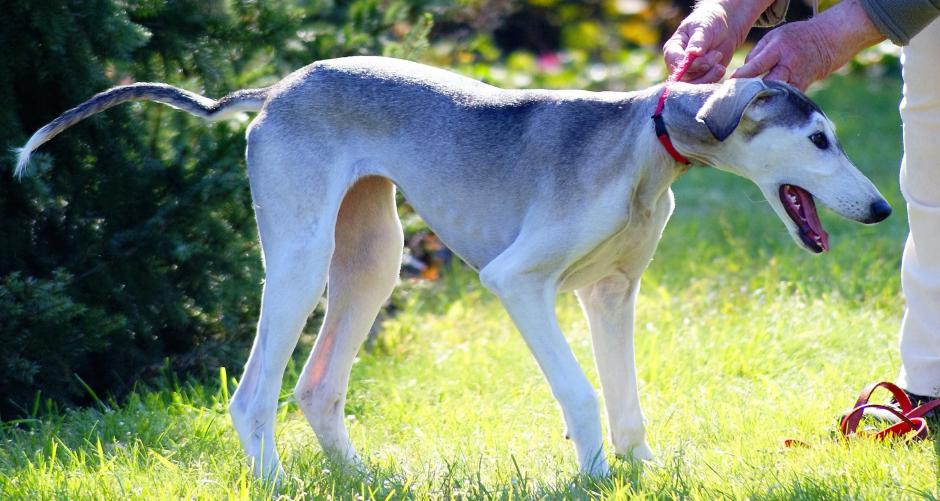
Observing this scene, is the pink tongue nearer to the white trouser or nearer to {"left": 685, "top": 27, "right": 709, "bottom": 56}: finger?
{"left": 685, "top": 27, "right": 709, "bottom": 56}: finger

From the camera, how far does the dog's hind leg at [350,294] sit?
168 inches

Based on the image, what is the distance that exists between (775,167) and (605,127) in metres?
0.56

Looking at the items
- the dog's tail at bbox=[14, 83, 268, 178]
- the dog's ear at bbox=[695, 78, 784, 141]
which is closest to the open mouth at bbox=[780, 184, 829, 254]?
the dog's ear at bbox=[695, 78, 784, 141]

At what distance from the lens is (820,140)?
345cm

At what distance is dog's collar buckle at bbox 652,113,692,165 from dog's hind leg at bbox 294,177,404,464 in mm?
1104

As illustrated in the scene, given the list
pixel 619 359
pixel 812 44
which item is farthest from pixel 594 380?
pixel 812 44

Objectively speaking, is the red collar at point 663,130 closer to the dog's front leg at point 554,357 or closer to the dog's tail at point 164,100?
the dog's front leg at point 554,357

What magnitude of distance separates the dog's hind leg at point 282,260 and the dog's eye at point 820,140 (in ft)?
5.00

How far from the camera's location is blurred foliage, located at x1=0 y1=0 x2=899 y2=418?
4.50 m

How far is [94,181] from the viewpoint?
4762 mm

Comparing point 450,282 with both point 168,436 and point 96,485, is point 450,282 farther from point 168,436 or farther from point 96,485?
point 96,485

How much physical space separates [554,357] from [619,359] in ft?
1.43

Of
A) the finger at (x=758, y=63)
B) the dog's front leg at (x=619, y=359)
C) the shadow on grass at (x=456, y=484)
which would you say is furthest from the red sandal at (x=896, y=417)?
the finger at (x=758, y=63)

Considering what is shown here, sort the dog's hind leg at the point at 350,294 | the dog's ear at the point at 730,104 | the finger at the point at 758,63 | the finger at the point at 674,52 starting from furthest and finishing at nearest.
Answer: the dog's hind leg at the point at 350,294
the finger at the point at 674,52
the finger at the point at 758,63
the dog's ear at the point at 730,104
